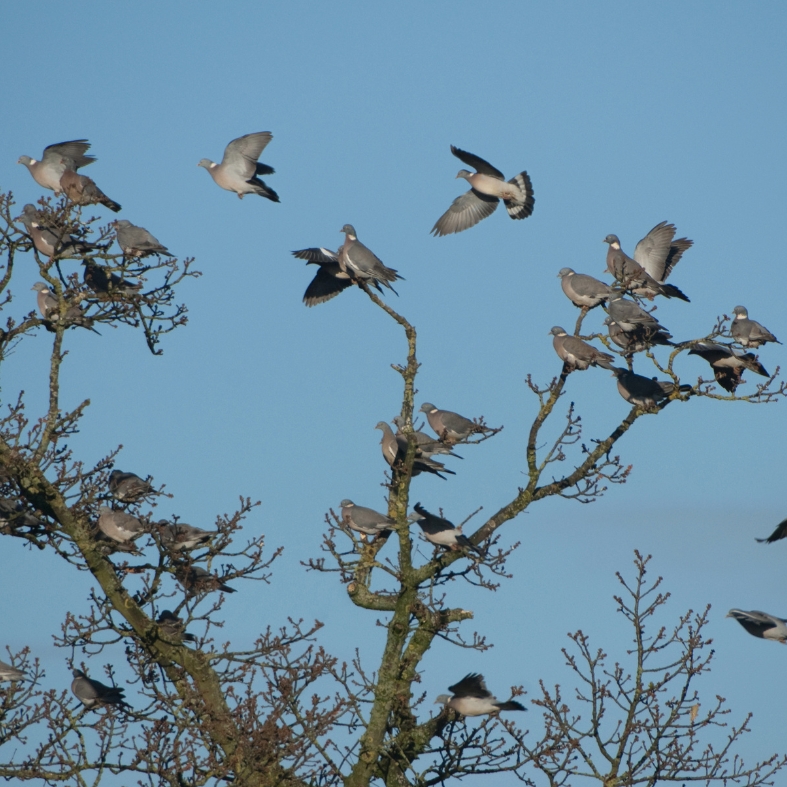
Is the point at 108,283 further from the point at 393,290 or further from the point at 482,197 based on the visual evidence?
the point at 482,197

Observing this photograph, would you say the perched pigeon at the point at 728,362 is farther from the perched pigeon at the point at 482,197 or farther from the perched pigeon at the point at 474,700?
the perched pigeon at the point at 474,700

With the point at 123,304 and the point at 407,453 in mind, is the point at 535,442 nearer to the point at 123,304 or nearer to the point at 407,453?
the point at 407,453

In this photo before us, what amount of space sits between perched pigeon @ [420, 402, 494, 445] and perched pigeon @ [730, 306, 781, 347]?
2922 mm

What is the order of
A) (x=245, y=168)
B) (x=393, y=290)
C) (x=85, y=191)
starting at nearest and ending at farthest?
(x=393, y=290) → (x=85, y=191) → (x=245, y=168)

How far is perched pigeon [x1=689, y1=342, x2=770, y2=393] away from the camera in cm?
1309

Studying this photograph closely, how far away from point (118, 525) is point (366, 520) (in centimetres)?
250

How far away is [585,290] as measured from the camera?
13977 mm

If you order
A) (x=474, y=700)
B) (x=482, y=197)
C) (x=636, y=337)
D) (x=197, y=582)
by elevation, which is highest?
(x=482, y=197)

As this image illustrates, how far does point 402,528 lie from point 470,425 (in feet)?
5.91

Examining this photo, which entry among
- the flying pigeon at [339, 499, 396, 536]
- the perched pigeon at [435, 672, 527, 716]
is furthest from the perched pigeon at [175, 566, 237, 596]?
the perched pigeon at [435, 672, 527, 716]

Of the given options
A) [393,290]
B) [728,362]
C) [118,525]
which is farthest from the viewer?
[393,290]

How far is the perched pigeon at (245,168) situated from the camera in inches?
663

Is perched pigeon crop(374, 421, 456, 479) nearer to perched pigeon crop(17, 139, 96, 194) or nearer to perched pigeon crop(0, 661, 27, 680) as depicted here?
perched pigeon crop(0, 661, 27, 680)

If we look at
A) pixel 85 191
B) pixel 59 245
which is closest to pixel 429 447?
pixel 59 245
